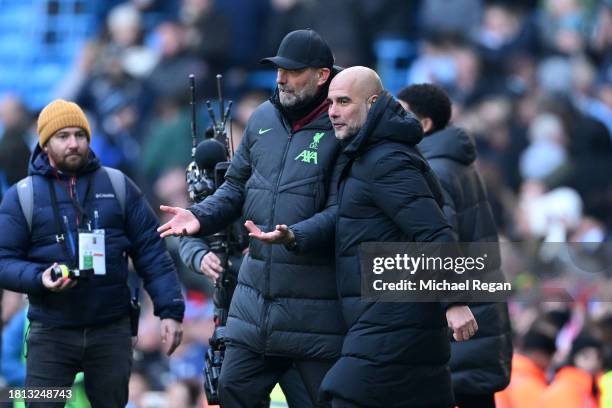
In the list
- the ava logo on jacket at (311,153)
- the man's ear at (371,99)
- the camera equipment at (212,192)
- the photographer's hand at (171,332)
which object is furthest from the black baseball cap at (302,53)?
the photographer's hand at (171,332)

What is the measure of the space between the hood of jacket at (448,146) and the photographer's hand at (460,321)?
187cm

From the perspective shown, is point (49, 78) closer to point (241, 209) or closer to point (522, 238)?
point (522, 238)

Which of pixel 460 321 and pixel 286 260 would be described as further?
pixel 286 260

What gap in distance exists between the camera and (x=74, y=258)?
943 cm

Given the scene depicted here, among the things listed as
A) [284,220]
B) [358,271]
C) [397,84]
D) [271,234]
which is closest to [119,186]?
[284,220]

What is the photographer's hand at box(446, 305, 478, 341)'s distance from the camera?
26.5 feet

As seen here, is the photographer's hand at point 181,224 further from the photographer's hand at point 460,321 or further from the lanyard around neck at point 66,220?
the photographer's hand at point 460,321

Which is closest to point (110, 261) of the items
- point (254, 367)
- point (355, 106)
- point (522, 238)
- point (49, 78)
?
point (254, 367)

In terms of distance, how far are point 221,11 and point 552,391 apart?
9.30 m

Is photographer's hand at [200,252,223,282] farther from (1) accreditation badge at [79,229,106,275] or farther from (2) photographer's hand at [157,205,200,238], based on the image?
(2) photographer's hand at [157,205,200,238]

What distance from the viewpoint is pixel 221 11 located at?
19438 mm

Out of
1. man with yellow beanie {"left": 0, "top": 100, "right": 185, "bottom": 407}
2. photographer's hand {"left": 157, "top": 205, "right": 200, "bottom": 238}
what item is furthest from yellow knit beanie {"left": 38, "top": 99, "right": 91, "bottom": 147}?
photographer's hand {"left": 157, "top": 205, "right": 200, "bottom": 238}

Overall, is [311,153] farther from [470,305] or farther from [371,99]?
[470,305]

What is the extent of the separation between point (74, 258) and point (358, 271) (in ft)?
6.45
